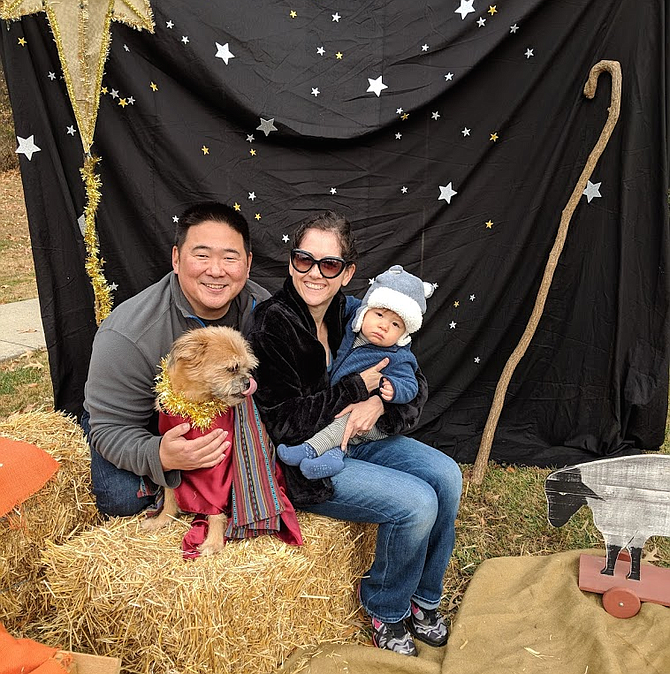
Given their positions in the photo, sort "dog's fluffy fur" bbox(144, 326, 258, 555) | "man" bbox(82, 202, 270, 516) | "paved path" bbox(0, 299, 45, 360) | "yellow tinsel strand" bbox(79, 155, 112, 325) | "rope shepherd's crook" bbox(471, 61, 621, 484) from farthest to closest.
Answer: "paved path" bbox(0, 299, 45, 360) < "rope shepherd's crook" bbox(471, 61, 621, 484) < "yellow tinsel strand" bbox(79, 155, 112, 325) < "man" bbox(82, 202, 270, 516) < "dog's fluffy fur" bbox(144, 326, 258, 555)

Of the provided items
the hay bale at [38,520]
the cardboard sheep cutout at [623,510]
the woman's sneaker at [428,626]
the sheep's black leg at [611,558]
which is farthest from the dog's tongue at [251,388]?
the sheep's black leg at [611,558]

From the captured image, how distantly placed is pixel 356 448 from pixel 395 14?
87.1 inches

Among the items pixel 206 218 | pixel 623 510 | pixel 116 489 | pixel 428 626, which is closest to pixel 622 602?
pixel 623 510

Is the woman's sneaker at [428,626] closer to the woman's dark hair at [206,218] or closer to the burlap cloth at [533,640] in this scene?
the burlap cloth at [533,640]

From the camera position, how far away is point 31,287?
7.36 metres

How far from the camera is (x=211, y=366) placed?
1.91 metres

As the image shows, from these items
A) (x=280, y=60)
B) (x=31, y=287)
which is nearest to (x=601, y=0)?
(x=280, y=60)

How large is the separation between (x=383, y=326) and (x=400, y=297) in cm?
13

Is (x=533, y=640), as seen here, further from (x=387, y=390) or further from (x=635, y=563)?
(x=387, y=390)

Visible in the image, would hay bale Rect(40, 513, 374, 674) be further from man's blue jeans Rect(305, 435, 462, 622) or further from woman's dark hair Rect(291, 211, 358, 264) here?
woman's dark hair Rect(291, 211, 358, 264)

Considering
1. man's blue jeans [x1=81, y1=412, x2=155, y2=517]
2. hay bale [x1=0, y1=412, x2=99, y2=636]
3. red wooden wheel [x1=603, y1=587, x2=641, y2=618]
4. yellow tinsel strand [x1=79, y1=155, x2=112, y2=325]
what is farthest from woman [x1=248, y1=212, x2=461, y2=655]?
yellow tinsel strand [x1=79, y1=155, x2=112, y2=325]

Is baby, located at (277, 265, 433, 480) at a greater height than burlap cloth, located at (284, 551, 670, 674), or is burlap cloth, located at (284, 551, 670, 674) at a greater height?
baby, located at (277, 265, 433, 480)

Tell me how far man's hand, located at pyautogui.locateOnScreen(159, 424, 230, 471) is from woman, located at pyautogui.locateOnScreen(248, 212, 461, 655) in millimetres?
213

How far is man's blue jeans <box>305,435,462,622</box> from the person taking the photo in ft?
7.18
